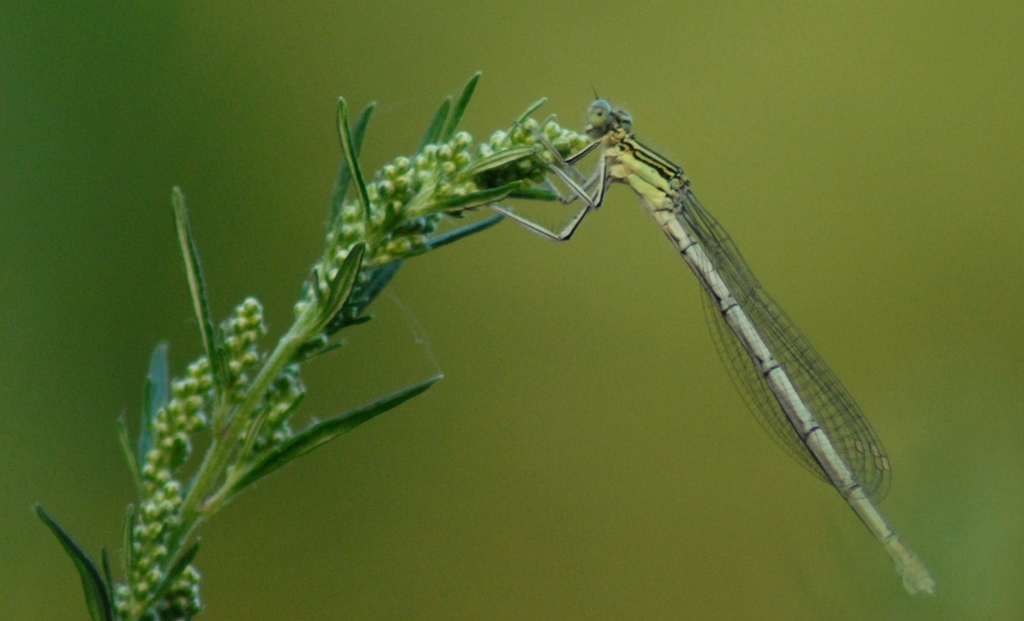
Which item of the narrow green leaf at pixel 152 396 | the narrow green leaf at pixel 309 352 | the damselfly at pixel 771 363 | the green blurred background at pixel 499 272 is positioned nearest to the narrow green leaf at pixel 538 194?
the narrow green leaf at pixel 309 352

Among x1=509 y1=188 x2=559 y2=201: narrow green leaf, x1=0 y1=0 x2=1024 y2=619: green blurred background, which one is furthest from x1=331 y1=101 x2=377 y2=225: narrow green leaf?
x1=0 y1=0 x2=1024 y2=619: green blurred background

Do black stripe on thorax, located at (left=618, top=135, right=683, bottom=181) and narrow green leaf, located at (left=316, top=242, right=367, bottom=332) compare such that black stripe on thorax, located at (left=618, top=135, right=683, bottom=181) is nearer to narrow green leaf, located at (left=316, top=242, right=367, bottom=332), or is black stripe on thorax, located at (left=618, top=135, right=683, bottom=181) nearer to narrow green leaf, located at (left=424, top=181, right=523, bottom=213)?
narrow green leaf, located at (left=424, top=181, right=523, bottom=213)

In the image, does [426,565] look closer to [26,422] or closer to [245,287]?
[245,287]

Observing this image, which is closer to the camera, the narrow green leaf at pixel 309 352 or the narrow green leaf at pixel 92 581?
the narrow green leaf at pixel 92 581

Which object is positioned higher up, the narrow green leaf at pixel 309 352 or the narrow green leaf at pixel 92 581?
the narrow green leaf at pixel 309 352

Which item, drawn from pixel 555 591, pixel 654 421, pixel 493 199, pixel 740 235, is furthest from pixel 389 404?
pixel 740 235

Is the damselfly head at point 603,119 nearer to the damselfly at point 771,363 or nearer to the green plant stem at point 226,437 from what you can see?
the damselfly at point 771,363
